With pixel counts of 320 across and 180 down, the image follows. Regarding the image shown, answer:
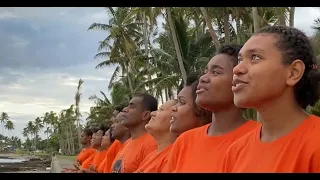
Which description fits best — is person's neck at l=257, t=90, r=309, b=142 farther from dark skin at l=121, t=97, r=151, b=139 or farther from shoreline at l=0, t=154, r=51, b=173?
dark skin at l=121, t=97, r=151, b=139

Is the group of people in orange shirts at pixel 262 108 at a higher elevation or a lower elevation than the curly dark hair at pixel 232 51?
lower

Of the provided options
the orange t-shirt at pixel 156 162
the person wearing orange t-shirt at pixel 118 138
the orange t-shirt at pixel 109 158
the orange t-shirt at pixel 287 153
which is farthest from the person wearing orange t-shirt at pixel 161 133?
the person wearing orange t-shirt at pixel 118 138

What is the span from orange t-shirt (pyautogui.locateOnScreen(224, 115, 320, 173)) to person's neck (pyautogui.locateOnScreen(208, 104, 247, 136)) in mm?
504

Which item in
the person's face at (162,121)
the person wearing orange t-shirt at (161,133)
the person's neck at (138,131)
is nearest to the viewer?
the person wearing orange t-shirt at (161,133)

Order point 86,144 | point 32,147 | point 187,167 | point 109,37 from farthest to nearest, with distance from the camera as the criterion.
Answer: point 32,147, point 109,37, point 86,144, point 187,167

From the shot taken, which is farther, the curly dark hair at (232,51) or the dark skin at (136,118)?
the dark skin at (136,118)

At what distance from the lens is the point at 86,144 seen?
11195mm

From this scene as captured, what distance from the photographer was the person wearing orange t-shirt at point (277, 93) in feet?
4.66

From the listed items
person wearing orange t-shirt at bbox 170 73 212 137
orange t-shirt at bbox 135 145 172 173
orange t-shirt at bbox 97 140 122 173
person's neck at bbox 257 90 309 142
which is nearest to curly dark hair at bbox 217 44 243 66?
person wearing orange t-shirt at bbox 170 73 212 137

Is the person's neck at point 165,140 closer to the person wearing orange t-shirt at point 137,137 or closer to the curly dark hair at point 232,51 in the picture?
the person wearing orange t-shirt at point 137,137

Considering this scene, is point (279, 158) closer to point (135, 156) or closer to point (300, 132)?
point (300, 132)

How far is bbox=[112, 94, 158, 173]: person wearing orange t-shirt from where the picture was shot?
12.3ft
